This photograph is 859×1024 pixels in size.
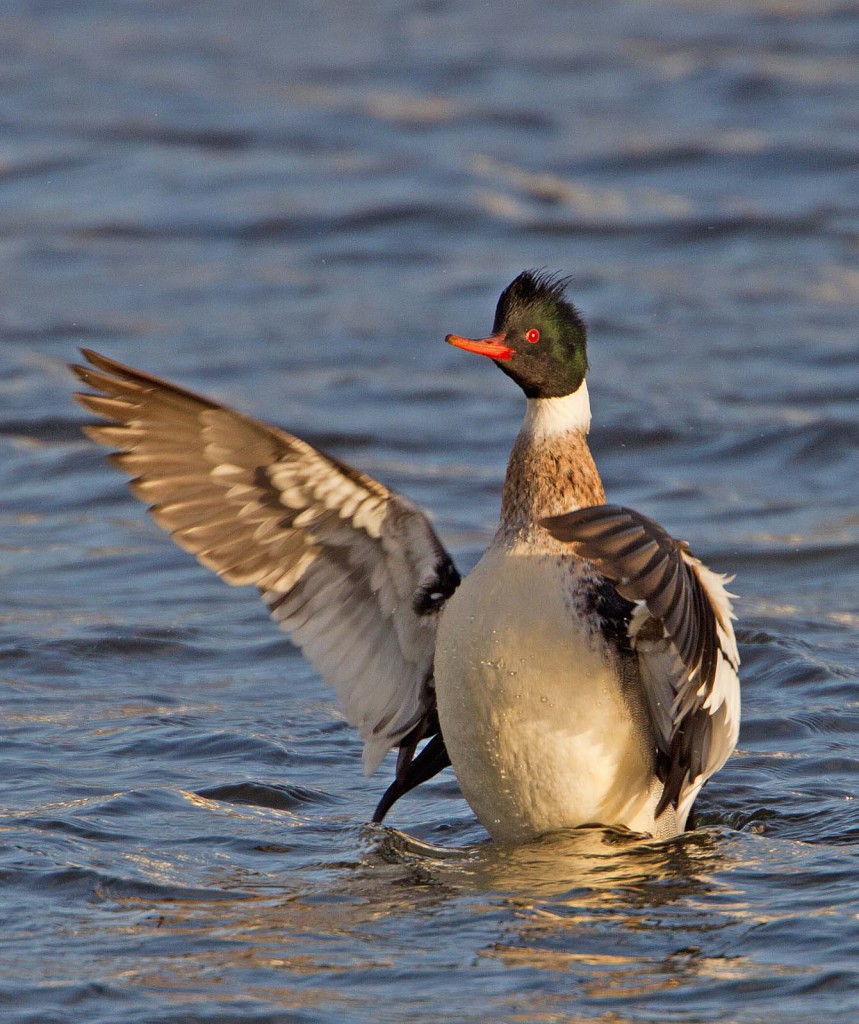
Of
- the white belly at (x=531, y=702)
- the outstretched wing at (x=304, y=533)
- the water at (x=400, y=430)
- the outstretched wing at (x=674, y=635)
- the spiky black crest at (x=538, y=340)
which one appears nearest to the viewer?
the outstretched wing at (x=674, y=635)

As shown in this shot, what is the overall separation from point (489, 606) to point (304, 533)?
777 millimetres

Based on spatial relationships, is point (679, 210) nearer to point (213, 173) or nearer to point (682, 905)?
point (213, 173)

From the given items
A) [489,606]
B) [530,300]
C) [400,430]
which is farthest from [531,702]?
[400,430]

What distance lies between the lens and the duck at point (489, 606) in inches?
230

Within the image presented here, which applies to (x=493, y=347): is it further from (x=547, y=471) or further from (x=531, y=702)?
(x=531, y=702)

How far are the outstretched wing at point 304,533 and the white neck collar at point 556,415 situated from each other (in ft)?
1.66

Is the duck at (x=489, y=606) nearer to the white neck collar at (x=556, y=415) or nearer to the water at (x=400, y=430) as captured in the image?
the white neck collar at (x=556, y=415)

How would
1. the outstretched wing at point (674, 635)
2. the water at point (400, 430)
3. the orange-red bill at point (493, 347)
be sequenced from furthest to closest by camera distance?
the orange-red bill at point (493, 347), the water at point (400, 430), the outstretched wing at point (674, 635)

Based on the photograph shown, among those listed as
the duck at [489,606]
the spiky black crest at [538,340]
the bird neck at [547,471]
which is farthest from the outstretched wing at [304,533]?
the spiky black crest at [538,340]

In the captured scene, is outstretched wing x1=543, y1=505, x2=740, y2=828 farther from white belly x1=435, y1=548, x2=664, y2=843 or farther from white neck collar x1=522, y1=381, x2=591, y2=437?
white neck collar x1=522, y1=381, x2=591, y2=437

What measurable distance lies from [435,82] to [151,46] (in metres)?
3.66

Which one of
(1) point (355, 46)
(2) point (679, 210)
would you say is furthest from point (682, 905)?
(1) point (355, 46)

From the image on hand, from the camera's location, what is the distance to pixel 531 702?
5867 millimetres

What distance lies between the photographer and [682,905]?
5.80 m
